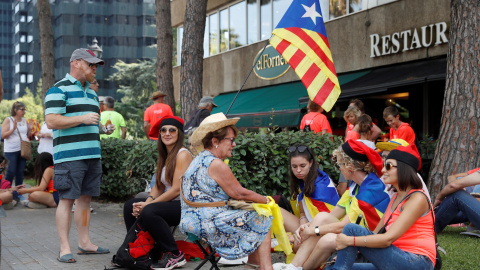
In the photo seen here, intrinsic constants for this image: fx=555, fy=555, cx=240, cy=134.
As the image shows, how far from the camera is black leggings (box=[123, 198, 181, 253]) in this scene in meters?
5.26

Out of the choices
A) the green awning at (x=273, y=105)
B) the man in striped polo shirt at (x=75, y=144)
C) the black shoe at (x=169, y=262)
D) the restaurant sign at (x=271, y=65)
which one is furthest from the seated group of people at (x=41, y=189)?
the restaurant sign at (x=271, y=65)

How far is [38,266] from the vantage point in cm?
559

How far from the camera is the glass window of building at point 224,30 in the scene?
71.8 ft

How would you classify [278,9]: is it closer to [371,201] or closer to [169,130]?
[169,130]

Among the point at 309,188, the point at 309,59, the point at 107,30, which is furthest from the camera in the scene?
the point at 107,30

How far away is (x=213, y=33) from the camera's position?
22781 millimetres

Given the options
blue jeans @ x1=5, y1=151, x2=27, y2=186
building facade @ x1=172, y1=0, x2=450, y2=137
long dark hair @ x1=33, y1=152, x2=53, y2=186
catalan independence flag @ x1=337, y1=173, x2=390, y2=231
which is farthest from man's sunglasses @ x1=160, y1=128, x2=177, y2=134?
blue jeans @ x1=5, y1=151, x2=27, y2=186

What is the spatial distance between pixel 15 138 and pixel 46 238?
5.09 meters

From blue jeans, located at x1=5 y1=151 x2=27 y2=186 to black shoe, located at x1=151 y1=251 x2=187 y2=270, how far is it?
751cm

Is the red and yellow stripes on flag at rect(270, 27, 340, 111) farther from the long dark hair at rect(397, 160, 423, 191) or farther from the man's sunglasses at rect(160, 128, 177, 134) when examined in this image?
the long dark hair at rect(397, 160, 423, 191)

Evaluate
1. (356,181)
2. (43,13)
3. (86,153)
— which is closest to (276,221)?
(356,181)

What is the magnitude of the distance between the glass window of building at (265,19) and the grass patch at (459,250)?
43.7 ft

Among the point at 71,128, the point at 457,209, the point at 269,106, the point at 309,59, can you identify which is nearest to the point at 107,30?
the point at 269,106

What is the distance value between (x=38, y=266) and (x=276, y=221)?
102 inches
